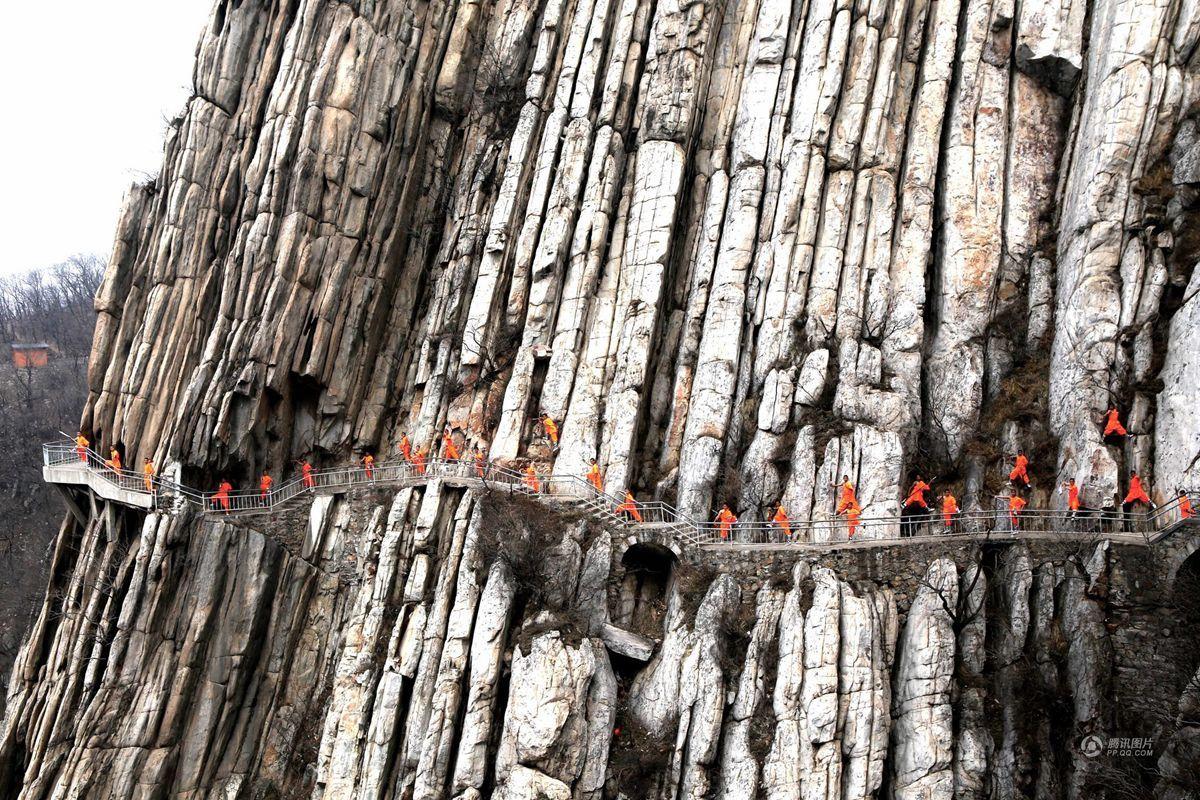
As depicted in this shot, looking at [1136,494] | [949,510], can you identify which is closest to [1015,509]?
[949,510]

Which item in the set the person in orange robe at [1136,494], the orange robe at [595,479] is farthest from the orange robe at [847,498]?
the orange robe at [595,479]

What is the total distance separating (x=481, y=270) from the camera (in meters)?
37.4

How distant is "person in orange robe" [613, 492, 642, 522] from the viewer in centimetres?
2948

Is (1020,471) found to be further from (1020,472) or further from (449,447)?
(449,447)

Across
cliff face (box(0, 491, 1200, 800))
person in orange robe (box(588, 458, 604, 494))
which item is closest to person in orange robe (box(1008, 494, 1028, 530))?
cliff face (box(0, 491, 1200, 800))

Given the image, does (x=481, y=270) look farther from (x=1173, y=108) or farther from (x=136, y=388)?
(x=1173, y=108)

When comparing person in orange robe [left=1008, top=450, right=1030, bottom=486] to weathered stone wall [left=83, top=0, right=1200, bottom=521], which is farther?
weathered stone wall [left=83, top=0, right=1200, bottom=521]

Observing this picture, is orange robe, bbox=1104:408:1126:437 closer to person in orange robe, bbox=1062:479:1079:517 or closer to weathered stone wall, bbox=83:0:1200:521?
weathered stone wall, bbox=83:0:1200:521

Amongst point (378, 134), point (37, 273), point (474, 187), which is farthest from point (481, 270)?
Answer: point (37, 273)

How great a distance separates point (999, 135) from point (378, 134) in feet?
69.7

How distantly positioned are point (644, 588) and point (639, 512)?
3.19 meters

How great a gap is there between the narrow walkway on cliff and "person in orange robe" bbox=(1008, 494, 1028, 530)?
61 millimetres

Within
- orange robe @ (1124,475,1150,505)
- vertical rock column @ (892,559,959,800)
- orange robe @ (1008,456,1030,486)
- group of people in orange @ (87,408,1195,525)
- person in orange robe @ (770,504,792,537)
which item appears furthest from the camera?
person in orange robe @ (770,504,792,537)

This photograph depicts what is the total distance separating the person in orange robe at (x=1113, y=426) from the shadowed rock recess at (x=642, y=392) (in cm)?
39
